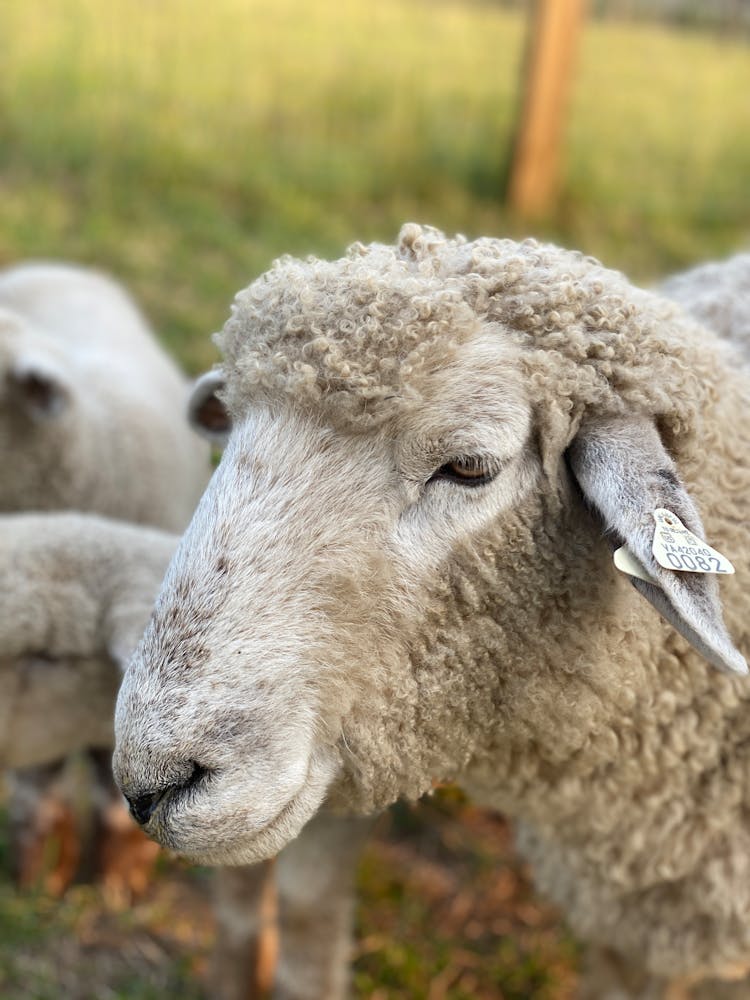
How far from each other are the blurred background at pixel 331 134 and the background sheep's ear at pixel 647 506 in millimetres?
4196

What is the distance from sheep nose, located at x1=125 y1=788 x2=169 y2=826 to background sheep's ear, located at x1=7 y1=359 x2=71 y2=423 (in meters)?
2.34

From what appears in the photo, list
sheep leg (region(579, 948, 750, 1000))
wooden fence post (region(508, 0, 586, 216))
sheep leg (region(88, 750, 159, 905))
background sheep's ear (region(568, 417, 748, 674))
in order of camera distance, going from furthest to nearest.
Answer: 1. wooden fence post (region(508, 0, 586, 216))
2. sheep leg (region(88, 750, 159, 905))
3. sheep leg (region(579, 948, 750, 1000))
4. background sheep's ear (region(568, 417, 748, 674))

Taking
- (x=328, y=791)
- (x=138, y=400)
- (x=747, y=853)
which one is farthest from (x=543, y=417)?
(x=138, y=400)

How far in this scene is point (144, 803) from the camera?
1782mm

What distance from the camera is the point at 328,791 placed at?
196 centimetres

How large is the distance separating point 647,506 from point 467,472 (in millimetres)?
288

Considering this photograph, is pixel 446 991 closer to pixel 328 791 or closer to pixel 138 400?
pixel 328 791

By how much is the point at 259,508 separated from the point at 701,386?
0.83m

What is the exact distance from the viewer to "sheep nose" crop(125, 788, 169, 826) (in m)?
1.77

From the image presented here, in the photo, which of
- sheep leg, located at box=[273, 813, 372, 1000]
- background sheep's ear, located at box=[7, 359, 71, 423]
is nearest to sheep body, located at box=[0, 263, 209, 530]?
background sheep's ear, located at box=[7, 359, 71, 423]

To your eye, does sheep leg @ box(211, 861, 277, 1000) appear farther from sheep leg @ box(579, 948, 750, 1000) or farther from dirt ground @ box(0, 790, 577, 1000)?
sheep leg @ box(579, 948, 750, 1000)

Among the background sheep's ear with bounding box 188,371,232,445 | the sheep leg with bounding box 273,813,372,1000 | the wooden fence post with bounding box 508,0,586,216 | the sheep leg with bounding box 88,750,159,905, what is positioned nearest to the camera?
the background sheep's ear with bounding box 188,371,232,445

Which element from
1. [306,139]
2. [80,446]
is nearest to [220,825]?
[80,446]

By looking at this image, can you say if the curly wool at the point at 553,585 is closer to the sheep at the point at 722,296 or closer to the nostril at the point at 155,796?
the nostril at the point at 155,796
